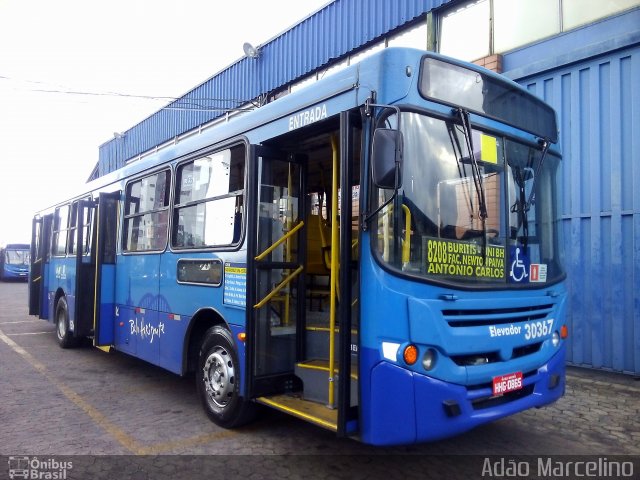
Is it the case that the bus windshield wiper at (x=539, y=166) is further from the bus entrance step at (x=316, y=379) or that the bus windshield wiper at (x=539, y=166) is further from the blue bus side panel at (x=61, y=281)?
the blue bus side panel at (x=61, y=281)

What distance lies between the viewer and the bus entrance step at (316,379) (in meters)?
4.10

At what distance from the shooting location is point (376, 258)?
3494mm

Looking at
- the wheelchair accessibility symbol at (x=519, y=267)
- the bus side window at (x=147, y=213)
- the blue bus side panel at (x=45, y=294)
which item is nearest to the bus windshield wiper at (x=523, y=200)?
the wheelchair accessibility symbol at (x=519, y=267)

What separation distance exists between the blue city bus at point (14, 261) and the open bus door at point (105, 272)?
30.4 meters

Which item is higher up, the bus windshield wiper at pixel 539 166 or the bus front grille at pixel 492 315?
the bus windshield wiper at pixel 539 166

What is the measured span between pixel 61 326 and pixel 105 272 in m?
2.77

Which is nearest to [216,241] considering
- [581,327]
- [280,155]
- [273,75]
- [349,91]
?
[280,155]

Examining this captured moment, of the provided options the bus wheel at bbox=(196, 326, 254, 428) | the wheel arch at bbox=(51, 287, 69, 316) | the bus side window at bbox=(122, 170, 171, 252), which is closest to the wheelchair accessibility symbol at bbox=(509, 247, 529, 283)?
the bus wheel at bbox=(196, 326, 254, 428)

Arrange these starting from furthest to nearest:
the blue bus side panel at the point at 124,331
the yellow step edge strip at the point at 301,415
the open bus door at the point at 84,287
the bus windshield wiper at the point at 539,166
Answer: the open bus door at the point at 84,287 → the blue bus side panel at the point at 124,331 → the bus windshield wiper at the point at 539,166 → the yellow step edge strip at the point at 301,415

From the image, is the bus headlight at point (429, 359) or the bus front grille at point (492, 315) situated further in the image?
the bus front grille at point (492, 315)

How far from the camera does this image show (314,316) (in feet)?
16.7

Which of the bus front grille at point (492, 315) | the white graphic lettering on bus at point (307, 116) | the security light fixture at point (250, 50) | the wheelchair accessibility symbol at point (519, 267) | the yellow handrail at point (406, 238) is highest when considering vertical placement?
the security light fixture at point (250, 50)

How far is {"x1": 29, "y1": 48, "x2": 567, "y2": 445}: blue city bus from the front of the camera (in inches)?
136

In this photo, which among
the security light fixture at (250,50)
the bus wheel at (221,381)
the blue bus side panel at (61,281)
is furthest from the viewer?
the security light fixture at (250,50)
